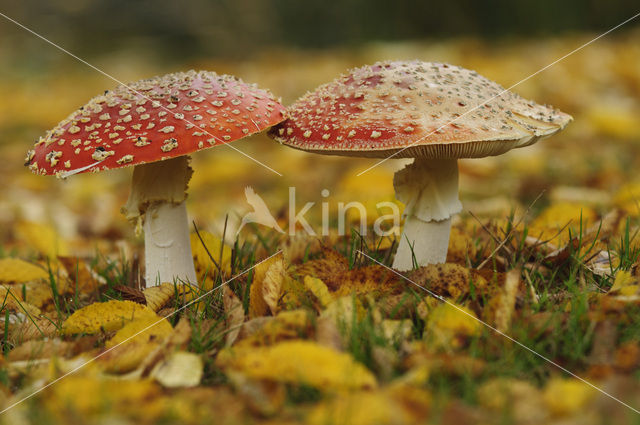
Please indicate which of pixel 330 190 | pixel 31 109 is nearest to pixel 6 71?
pixel 31 109

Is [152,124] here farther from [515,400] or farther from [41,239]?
[41,239]

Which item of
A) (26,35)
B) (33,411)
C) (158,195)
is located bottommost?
(33,411)

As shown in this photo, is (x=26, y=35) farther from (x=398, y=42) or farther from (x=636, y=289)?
(x=636, y=289)

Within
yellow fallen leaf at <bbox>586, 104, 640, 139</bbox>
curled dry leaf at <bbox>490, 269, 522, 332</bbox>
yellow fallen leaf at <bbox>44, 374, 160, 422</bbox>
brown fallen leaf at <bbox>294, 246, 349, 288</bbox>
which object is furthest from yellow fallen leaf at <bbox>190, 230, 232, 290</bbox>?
yellow fallen leaf at <bbox>586, 104, 640, 139</bbox>

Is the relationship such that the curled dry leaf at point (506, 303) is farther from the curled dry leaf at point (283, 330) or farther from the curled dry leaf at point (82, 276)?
the curled dry leaf at point (82, 276)

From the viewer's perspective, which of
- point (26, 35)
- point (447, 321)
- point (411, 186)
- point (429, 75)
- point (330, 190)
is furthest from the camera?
point (26, 35)
